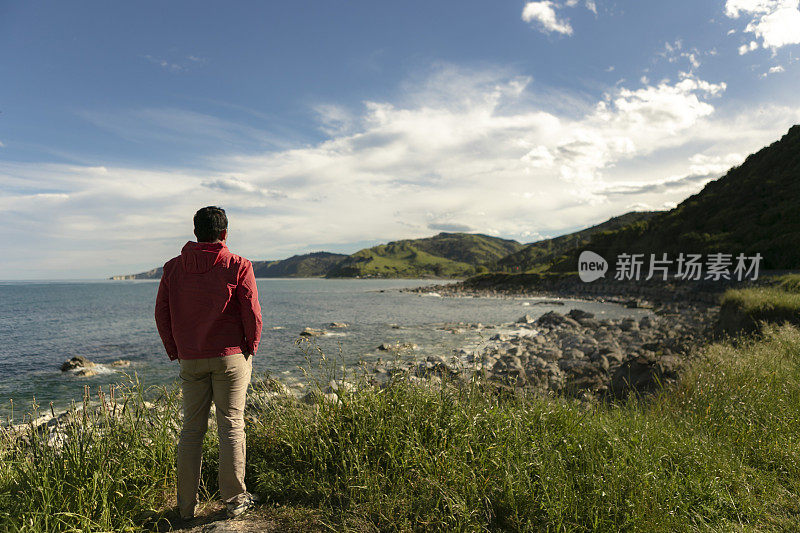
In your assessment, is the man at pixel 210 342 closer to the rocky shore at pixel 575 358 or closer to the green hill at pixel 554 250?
the rocky shore at pixel 575 358

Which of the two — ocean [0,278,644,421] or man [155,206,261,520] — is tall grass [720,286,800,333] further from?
man [155,206,261,520]

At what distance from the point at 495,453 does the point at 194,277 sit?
363cm

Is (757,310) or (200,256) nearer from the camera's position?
(200,256)

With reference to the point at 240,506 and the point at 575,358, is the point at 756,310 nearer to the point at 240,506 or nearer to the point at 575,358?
the point at 575,358

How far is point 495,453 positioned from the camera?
3965 millimetres

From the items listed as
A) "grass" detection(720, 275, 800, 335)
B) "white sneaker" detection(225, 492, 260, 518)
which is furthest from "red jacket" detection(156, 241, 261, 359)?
"grass" detection(720, 275, 800, 335)

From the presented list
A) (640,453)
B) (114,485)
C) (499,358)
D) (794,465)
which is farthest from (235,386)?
(499,358)

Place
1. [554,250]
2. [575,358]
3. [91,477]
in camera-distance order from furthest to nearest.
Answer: [554,250] → [575,358] → [91,477]

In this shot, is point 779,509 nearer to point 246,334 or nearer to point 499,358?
point 246,334

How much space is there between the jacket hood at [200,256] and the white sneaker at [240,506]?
2.40 meters

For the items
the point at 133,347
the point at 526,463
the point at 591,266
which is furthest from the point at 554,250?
the point at 526,463

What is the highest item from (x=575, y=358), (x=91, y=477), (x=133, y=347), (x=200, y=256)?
(x=200, y=256)

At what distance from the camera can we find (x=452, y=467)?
3881 millimetres

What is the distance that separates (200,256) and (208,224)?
1.15ft
